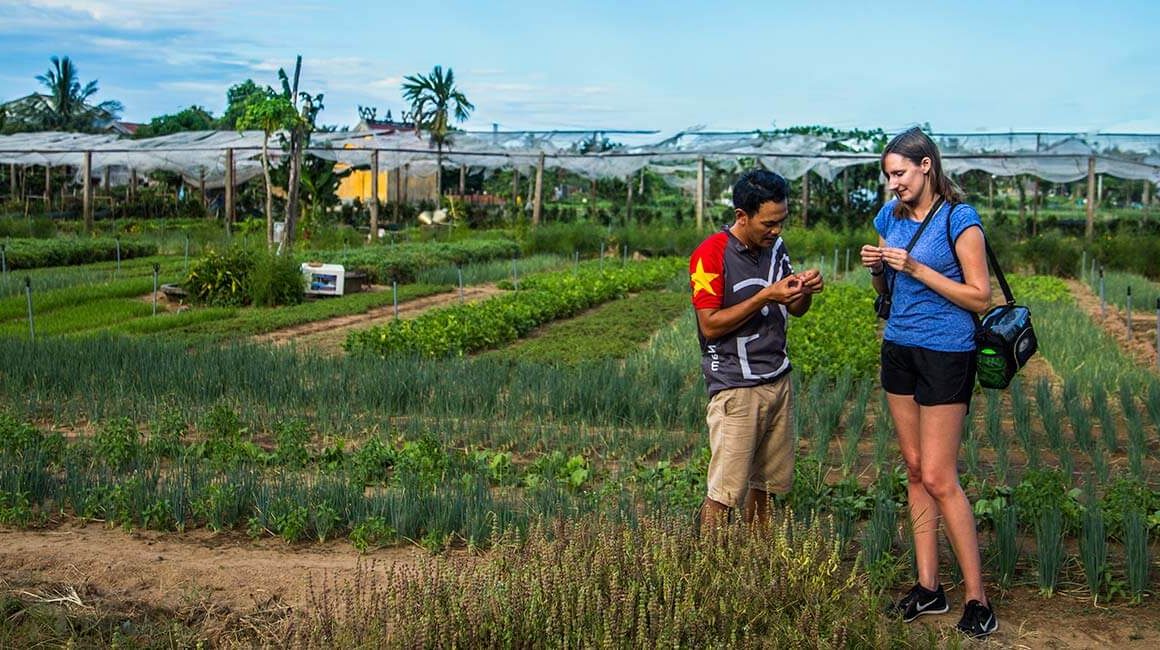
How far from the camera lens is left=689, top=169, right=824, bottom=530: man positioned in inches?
159

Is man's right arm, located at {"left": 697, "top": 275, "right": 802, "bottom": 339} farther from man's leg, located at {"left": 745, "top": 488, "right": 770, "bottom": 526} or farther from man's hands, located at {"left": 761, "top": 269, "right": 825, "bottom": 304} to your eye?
man's leg, located at {"left": 745, "top": 488, "right": 770, "bottom": 526}

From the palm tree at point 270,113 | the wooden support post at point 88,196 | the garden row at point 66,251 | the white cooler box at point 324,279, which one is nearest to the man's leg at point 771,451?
the white cooler box at point 324,279

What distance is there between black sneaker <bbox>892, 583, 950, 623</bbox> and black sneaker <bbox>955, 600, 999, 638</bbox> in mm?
141

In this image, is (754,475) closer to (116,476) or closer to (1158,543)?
(1158,543)

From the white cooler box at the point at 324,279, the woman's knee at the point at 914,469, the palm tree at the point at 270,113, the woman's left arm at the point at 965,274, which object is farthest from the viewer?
the palm tree at the point at 270,113

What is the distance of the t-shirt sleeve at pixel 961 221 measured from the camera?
12.3ft

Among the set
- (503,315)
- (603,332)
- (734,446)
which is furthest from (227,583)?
(603,332)

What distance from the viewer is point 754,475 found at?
4266 mm

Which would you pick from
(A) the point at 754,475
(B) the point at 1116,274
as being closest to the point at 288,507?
(A) the point at 754,475

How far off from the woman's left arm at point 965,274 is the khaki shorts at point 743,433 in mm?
645

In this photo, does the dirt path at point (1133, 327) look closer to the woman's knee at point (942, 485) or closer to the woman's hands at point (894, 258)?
the woman's knee at point (942, 485)

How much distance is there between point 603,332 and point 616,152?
15.8m

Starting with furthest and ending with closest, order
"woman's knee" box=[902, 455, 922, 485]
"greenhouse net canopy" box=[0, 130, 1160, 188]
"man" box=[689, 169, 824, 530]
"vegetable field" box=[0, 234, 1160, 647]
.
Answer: "greenhouse net canopy" box=[0, 130, 1160, 188] → "man" box=[689, 169, 824, 530] → "woman's knee" box=[902, 455, 922, 485] → "vegetable field" box=[0, 234, 1160, 647]

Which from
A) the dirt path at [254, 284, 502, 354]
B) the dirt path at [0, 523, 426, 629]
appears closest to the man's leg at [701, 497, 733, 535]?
the dirt path at [0, 523, 426, 629]
